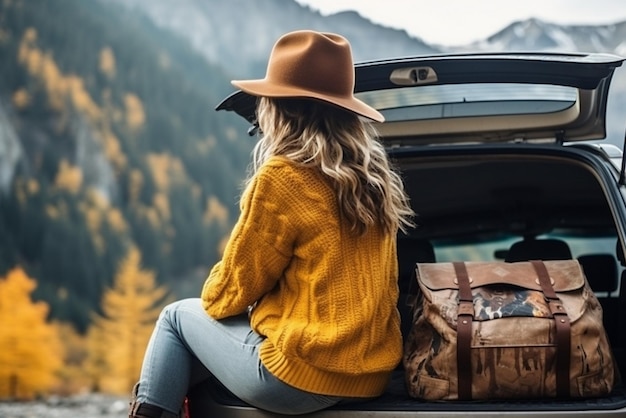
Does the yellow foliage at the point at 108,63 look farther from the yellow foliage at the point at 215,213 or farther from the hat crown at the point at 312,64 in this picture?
the hat crown at the point at 312,64

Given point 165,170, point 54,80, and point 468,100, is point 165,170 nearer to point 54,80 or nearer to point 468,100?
point 54,80

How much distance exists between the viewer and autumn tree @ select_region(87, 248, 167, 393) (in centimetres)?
745

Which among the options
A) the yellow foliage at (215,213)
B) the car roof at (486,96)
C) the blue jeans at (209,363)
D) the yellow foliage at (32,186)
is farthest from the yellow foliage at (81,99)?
the blue jeans at (209,363)

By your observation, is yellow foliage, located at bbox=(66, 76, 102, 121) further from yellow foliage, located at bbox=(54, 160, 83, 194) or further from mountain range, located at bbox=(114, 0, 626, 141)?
mountain range, located at bbox=(114, 0, 626, 141)

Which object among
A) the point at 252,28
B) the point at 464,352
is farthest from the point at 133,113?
the point at 464,352

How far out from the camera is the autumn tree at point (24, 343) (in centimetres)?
673

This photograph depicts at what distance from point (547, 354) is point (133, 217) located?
6.63 meters

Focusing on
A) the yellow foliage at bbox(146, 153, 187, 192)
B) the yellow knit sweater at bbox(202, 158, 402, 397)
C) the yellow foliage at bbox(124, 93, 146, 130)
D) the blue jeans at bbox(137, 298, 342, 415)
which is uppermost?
the yellow knit sweater at bbox(202, 158, 402, 397)

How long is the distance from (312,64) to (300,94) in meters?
0.12

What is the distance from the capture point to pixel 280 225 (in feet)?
Answer: 7.04

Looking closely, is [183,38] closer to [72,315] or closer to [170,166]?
[170,166]

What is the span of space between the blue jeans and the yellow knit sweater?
1.7 inches

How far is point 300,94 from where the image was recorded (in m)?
2.18

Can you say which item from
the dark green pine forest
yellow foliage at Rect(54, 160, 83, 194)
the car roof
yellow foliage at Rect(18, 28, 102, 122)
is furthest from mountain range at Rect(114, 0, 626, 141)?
the car roof
